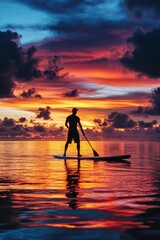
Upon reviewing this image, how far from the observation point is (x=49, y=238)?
230 inches

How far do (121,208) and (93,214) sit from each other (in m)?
0.84

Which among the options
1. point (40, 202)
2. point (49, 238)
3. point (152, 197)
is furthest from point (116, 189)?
point (49, 238)

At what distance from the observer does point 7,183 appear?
13.0 metres

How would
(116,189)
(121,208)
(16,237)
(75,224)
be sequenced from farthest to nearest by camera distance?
1. (116,189)
2. (121,208)
3. (75,224)
4. (16,237)

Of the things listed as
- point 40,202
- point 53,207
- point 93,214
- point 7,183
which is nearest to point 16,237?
point 93,214

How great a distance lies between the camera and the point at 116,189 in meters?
11.3

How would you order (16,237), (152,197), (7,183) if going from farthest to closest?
(7,183)
(152,197)
(16,237)

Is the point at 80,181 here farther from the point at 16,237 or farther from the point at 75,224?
the point at 16,237

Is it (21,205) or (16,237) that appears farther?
(21,205)

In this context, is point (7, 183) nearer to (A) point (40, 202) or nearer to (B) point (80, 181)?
(B) point (80, 181)

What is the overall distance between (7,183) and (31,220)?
20.0 feet

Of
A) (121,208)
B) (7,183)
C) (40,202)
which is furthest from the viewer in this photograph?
(7,183)

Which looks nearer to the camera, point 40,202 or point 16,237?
point 16,237

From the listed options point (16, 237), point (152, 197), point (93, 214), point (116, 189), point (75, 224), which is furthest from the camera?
point (116, 189)
